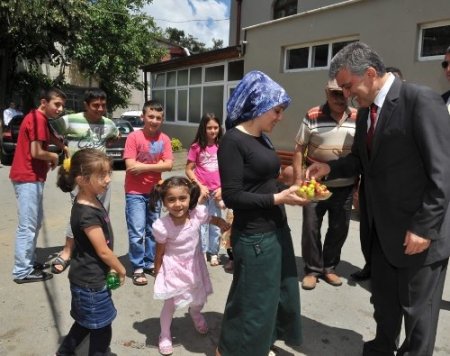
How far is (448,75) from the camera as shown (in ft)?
10.5

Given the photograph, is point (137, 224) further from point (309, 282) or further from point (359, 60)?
point (359, 60)

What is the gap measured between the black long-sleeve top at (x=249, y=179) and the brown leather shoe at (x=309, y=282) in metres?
1.73

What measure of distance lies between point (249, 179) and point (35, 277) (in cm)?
267

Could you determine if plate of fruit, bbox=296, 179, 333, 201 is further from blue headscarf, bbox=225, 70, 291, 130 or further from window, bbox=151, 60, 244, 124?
window, bbox=151, 60, 244, 124

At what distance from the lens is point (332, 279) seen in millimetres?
4121

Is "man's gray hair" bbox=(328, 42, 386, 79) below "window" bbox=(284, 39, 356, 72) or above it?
below

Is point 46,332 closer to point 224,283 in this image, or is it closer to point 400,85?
point 224,283

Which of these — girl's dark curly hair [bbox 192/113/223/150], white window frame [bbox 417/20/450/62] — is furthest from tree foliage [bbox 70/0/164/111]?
girl's dark curly hair [bbox 192/113/223/150]

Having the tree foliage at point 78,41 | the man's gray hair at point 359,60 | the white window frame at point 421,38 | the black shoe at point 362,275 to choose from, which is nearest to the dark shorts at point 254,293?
the man's gray hair at point 359,60

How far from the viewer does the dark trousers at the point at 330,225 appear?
3980 mm

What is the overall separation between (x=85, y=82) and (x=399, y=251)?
29.7m

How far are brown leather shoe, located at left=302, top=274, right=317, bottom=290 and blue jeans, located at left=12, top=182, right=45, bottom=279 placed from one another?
2.62m

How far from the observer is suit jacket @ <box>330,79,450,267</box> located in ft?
6.81

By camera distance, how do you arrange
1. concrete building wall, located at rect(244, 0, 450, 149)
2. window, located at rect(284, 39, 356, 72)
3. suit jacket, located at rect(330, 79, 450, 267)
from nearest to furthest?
suit jacket, located at rect(330, 79, 450, 267) < concrete building wall, located at rect(244, 0, 450, 149) < window, located at rect(284, 39, 356, 72)
